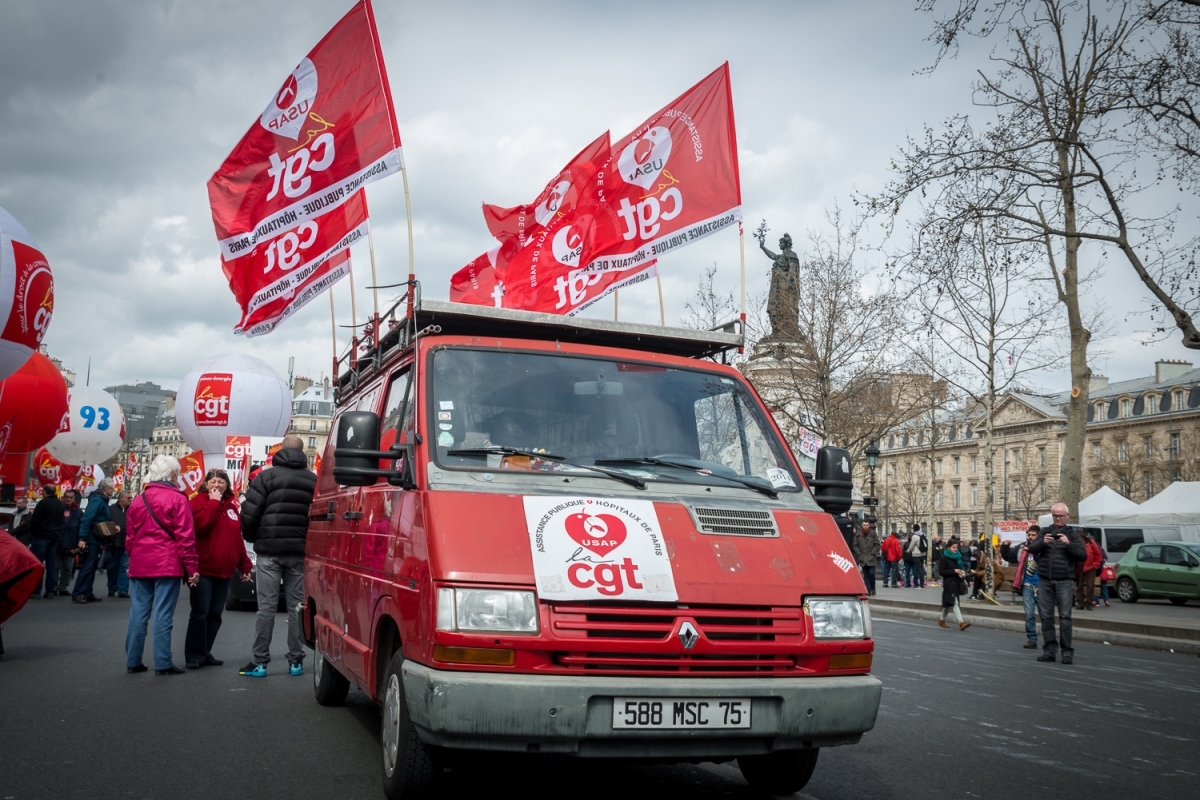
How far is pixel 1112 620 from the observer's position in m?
18.4

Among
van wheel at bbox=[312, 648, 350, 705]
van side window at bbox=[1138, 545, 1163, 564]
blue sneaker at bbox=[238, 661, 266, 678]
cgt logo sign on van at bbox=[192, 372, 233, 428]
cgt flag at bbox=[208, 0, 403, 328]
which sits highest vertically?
cgt flag at bbox=[208, 0, 403, 328]

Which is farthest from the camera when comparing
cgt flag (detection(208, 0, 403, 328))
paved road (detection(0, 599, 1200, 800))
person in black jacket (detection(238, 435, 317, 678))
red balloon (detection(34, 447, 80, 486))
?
red balloon (detection(34, 447, 80, 486))

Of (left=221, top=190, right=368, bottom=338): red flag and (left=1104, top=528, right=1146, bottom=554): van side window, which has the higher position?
(left=221, top=190, right=368, bottom=338): red flag

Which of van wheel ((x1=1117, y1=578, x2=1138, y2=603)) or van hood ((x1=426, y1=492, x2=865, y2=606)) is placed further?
van wheel ((x1=1117, y1=578, x2=1138, y2=603))

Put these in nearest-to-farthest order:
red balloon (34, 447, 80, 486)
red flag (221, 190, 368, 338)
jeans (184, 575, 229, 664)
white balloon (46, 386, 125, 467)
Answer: jeans (184, 575, 229, 664) < red flag (221, 190, 368, 338) < white balloon (46, 386, 125, 467) < red balloon (34, 447, 80, 486)

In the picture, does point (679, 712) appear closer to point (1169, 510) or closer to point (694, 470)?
point (694, 470)

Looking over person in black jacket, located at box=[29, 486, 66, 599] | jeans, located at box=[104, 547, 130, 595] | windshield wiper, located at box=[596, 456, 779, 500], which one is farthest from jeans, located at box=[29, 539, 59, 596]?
windshield wiper, located at box=[596, 456, 779, 500]

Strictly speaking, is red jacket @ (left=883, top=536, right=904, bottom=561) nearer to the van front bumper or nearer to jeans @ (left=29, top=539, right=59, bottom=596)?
jeans @ (left=29, top=539, right=59, bottom=596)

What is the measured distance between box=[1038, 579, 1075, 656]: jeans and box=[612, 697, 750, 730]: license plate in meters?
9.39

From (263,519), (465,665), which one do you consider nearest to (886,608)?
(263,519)

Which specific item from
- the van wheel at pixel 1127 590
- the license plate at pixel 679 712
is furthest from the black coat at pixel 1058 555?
the van wheel at pixel 1127 590

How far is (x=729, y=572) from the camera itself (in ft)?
13.8

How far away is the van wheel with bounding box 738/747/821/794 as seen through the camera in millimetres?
4652

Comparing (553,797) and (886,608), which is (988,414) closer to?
(886,608)
